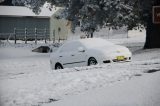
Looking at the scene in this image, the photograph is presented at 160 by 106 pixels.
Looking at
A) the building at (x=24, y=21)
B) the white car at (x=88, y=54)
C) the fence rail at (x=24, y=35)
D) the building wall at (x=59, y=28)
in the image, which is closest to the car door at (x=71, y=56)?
the white car at (x=88, y=54)

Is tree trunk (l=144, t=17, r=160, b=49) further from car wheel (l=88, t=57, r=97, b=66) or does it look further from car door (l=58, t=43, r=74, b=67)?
car wheel (l=88, t=57, r=97, b=66)

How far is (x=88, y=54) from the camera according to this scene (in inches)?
776

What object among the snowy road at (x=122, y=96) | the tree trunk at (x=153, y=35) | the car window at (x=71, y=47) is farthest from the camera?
the tree trunk at (x=153, y=35)

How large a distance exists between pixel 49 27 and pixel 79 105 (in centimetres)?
4772

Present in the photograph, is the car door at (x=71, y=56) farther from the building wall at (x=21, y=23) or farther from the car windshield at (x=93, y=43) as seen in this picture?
the building wall at (x=21, y=23)

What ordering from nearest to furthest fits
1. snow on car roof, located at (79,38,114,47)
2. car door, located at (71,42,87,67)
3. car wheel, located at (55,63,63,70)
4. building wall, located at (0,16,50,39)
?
car door, located at (71,42,87,67), snow on car roof, located at (79,38,114,47), car wheel, located at (55,63,63,70), building wall, located at (0,16,50,39)

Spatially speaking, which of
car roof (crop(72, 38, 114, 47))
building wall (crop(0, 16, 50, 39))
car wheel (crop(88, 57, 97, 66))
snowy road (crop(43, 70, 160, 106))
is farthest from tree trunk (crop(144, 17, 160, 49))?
building wall (crop(0, 16, 50, 39))

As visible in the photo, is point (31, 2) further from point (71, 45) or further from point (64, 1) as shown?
point (71, 45)

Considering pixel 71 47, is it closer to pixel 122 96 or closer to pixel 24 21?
pixel 122 96

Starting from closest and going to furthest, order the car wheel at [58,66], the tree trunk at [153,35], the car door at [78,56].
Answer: the car door at [78,56] → the car wheel at [58,66] → the tree trunk at [153,35]

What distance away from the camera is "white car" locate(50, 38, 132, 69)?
19.4m

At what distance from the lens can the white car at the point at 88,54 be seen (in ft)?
63.7

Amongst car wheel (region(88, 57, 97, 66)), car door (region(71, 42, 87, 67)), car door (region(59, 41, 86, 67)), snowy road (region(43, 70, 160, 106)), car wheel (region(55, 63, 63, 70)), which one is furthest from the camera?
car wheel (region(55, 63, 63, 70))

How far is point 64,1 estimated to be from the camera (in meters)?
31.8
